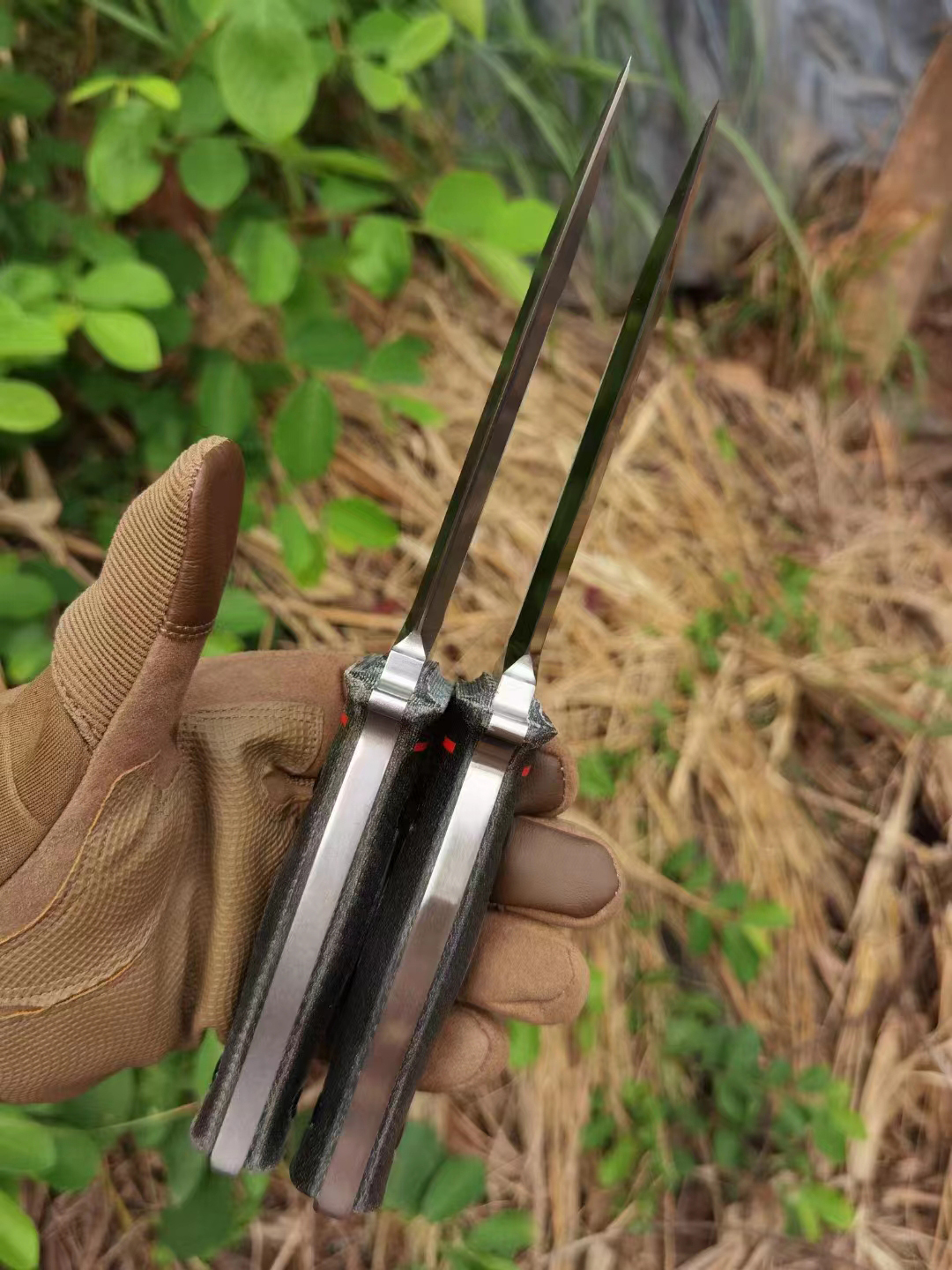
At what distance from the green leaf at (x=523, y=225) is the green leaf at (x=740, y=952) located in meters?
0.73

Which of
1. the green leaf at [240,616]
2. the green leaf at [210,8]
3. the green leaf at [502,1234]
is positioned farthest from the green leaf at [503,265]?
the green leaf at [502,1234]

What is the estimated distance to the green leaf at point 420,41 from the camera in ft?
2.20

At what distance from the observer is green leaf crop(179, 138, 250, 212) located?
0.70 m

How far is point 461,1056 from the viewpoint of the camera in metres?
0.67

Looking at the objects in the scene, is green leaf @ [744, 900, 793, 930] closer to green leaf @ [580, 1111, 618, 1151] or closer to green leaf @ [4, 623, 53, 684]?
green leaf @ [580, 1111, 618, 1151]

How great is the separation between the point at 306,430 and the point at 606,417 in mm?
245

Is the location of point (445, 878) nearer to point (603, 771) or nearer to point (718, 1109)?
point (603, 771)

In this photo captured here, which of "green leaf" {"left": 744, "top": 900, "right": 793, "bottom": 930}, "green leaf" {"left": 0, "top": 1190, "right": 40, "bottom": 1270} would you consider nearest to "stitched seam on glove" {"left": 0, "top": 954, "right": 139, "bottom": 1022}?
"green leaf" {"left": 0, "top": 1190, "right": 40, "bottom": 1270}

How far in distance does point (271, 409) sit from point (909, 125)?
116 cm

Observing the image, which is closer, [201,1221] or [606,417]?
[606,417]

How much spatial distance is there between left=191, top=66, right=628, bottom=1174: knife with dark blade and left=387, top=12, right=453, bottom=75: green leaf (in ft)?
0.56

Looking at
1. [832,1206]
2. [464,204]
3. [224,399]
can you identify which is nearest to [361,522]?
[224,399]

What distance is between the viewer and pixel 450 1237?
924 millimetres

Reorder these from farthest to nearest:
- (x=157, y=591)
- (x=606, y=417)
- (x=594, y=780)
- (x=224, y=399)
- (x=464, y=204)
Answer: (x=594, y=780), (x=224, y=399), (x=464, y=204), (x=606, y=417), (x=157, y=591)
